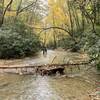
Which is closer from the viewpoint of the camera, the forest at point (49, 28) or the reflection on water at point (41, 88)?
the reflection on water at point (41, 88)

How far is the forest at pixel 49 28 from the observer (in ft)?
56.6

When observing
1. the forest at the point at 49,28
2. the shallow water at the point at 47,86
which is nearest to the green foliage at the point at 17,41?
the forest at the point at 49,28

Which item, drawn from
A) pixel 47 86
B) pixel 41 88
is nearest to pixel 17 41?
pixel 47 86

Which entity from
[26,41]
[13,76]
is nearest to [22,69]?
[13,76]

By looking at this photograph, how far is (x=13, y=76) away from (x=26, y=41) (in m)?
12.8

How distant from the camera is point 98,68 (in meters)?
17.0

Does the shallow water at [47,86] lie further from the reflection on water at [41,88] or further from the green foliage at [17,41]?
the green foliage at [17,41]

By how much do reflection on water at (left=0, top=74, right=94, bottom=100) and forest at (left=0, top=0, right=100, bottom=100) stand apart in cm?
169

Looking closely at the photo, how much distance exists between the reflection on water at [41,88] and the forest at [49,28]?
1.69 m

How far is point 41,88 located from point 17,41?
47.9 ft

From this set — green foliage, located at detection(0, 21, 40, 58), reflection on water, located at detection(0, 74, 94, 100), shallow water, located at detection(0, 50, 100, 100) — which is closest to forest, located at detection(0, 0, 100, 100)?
green foliage, located at detection(0, 21, 40, 58)

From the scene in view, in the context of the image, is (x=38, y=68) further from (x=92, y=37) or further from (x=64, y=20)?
(x=64, y=20)

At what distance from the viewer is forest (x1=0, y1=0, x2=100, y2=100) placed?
17258mm

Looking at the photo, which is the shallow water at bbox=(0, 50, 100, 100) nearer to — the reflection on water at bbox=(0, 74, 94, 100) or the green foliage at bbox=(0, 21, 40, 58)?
the reflection on water at bbox=(0, 74, 94, 100)
